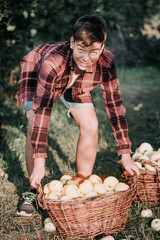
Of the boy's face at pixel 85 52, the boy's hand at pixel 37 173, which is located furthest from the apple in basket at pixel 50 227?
the boy's face at pixel 85 52

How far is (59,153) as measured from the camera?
3.97 metres

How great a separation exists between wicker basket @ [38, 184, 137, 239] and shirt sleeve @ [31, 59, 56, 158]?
1.10 feet

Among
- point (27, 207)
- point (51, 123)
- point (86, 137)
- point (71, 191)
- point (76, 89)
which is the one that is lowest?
point (51, 123)

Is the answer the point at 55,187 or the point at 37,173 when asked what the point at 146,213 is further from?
the point at 37,173

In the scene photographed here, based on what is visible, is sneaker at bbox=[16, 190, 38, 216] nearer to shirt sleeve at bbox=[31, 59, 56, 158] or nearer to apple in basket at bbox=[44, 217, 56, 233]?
apple in basket at bbox=[44, 217, 56, 233]

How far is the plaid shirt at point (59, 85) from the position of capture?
2314 millimetres

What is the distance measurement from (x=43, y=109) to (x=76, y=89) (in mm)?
511

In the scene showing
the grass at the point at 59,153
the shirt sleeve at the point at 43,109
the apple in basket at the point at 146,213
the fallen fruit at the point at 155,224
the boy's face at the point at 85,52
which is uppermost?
the boy's face at the point at 85,52

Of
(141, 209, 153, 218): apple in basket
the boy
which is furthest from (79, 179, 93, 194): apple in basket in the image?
(141, 209, 153, 218): apple in basket

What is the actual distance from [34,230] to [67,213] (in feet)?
1.43

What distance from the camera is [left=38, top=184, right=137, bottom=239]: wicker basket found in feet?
6.83

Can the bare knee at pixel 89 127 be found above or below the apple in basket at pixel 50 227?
above

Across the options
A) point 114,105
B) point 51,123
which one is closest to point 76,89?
point 114,105

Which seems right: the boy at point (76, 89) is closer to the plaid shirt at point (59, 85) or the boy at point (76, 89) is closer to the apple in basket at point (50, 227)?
the plaid shirt at point (59, 85)
